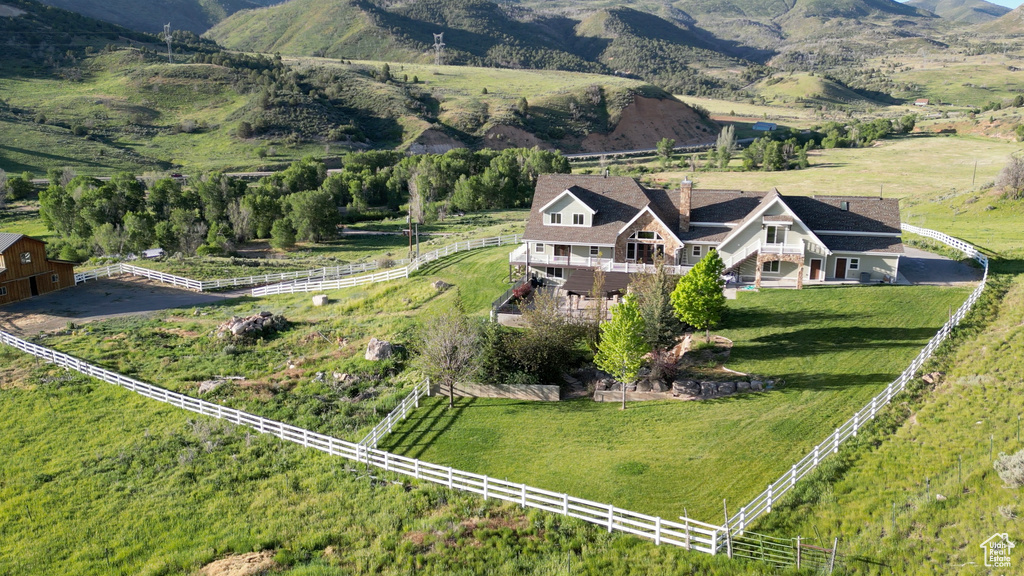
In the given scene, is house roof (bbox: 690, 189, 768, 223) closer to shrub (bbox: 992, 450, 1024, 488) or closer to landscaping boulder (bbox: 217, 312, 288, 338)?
shrub (bbox: 992, 450, 1024, 488)

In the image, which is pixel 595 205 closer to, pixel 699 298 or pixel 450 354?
pixel 699 298

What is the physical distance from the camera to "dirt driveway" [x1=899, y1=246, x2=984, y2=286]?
41344 millimetres

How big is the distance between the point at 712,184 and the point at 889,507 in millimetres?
82316

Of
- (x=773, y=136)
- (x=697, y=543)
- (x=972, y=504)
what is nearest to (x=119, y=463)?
(x=697, y=543)

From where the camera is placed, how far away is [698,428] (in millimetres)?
24516

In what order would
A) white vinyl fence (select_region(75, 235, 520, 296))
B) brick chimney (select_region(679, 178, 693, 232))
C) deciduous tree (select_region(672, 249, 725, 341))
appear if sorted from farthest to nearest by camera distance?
white vinyl fence (select_region(75, 235, 520, 296))
brick chimney (select_region(679, 178, 693, 232))
deciduous tree (select_region(672, 249, 725, 341))

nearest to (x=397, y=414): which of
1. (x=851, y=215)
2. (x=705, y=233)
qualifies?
(x=705, y=233)

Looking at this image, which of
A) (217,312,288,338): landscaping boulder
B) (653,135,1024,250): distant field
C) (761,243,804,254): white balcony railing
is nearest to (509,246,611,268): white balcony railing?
(761,243,804,254): white balcony railing

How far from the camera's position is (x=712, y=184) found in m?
96.1

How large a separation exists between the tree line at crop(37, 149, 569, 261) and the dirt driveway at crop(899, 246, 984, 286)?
50781mm

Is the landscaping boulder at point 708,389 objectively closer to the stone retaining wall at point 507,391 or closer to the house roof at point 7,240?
the stone retaining wall at point 507,391

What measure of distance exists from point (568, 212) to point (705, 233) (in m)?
9.01

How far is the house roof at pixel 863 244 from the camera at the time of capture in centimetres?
4072

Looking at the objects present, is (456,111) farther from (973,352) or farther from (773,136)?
(973,352)
